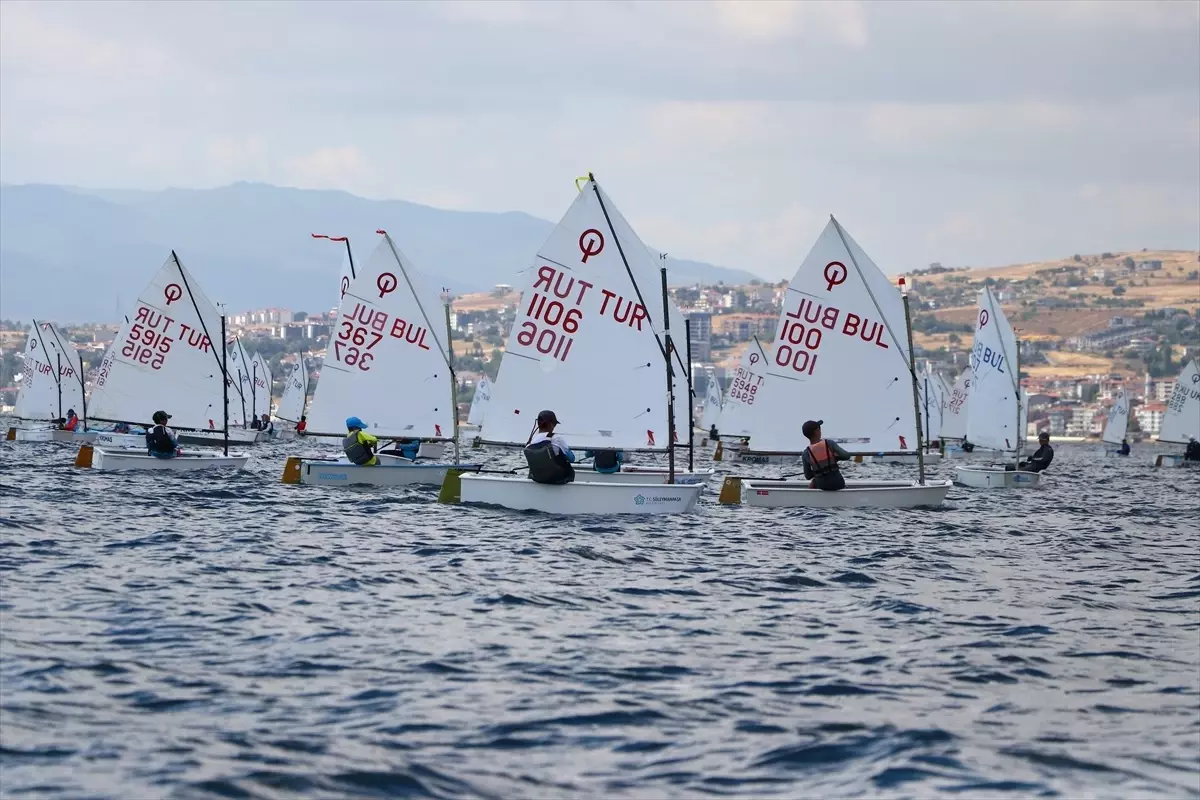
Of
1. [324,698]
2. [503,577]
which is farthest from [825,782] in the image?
[503,577]

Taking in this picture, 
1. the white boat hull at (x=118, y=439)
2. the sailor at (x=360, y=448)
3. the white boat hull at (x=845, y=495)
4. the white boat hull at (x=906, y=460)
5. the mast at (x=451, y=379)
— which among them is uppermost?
the mast at (x=451, y=379)

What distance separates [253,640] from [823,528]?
561 inches

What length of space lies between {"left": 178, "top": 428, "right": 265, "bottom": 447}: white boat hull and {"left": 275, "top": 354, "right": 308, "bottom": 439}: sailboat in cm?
404

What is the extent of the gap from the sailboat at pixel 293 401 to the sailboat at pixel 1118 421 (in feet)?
163

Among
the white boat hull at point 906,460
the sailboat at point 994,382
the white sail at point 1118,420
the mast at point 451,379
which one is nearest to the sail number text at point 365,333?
the mast at point 451,379

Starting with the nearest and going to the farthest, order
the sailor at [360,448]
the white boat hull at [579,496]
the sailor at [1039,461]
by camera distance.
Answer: the white boat hull at [579,496]
the sailor at [360,448]
the sailor at [1039,461]

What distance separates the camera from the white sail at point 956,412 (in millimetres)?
81125

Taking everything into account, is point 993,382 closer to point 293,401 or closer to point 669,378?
point 669,378

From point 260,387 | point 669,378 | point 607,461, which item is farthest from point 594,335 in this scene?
point 260,387

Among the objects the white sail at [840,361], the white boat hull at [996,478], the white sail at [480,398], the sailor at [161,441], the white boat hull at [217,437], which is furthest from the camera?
the white sail at [480,398]

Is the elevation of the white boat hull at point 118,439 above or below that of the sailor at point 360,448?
above

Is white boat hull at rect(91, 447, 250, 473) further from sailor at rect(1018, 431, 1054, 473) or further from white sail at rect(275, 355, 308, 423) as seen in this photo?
white sail at rect(275, 355, 308, 423)

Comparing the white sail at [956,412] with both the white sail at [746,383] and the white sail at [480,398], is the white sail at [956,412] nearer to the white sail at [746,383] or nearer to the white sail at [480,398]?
the white sail at [746,383]

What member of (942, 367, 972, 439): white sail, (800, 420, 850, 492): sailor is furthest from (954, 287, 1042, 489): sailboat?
(800, 420, 850, 492): sailor
